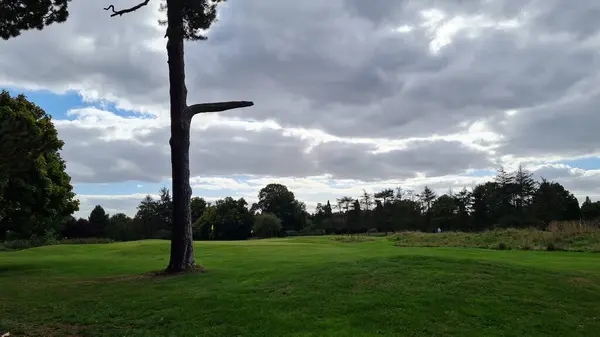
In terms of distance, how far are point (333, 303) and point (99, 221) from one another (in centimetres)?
10302

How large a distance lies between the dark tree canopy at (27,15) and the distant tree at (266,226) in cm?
7492

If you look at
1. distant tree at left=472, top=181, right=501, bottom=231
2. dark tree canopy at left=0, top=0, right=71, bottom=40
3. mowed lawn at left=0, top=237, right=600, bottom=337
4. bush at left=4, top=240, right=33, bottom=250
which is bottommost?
mowed lawn at left=0, top=237, right=600, bottom=337

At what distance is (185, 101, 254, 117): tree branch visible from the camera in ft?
61.0

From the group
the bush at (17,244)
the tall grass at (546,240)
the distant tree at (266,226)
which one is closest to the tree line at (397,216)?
the distant tree at (266,226)

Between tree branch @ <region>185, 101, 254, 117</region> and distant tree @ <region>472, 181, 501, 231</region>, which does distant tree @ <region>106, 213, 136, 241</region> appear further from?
tree branch @ <region>185, 101, 254, 117</region>

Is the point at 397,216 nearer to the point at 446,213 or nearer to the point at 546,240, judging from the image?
the point at 446,213

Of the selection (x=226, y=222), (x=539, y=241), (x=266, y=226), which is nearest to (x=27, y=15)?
(x=539, y=241)

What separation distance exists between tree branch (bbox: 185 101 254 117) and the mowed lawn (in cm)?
649

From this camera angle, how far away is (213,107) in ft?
62.7

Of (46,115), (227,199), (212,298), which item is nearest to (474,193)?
(227,199)

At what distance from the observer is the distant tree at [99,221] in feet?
314

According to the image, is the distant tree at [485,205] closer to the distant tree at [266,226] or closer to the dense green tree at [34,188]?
the distant tree at [266,226]

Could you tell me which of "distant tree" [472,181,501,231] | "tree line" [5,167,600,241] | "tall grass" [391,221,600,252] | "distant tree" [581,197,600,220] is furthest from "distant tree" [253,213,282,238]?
"tall grass" [391,221,600,252]

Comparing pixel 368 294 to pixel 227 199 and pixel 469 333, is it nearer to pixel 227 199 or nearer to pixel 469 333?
pixel 469 333
